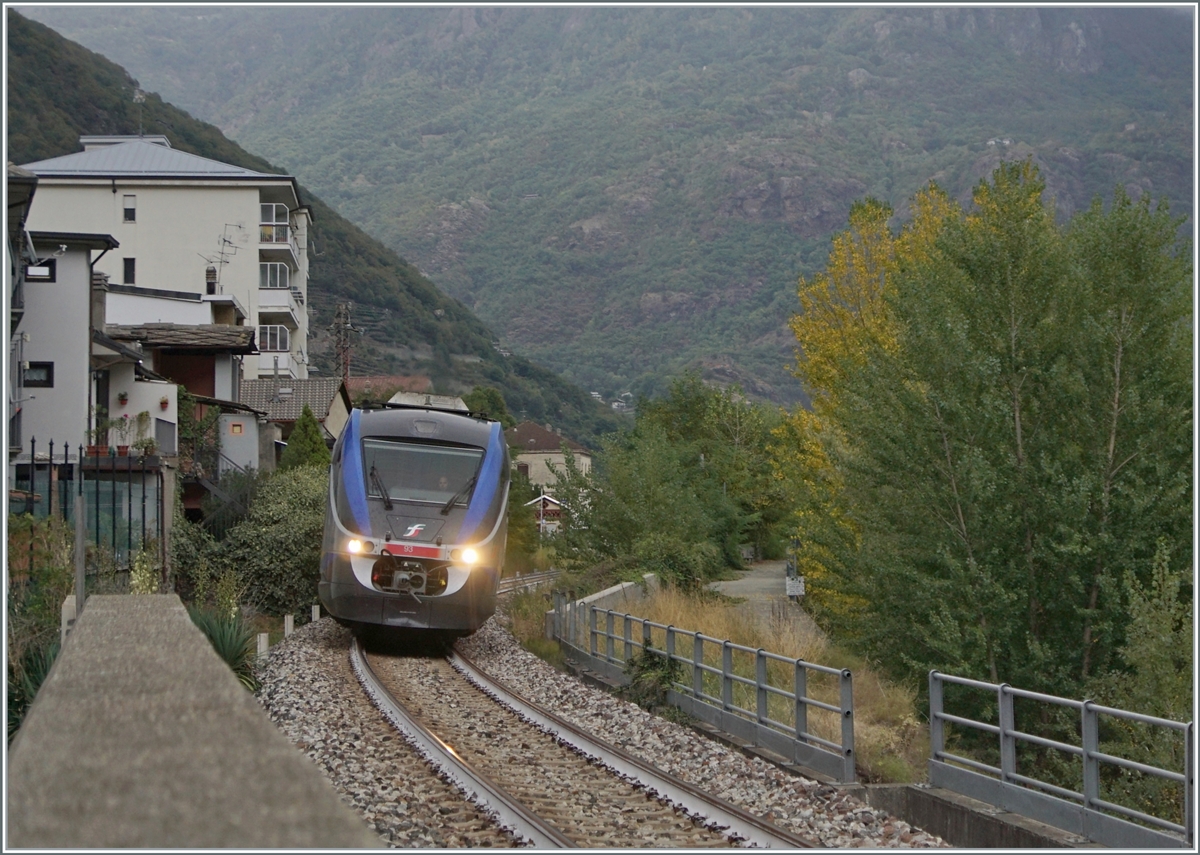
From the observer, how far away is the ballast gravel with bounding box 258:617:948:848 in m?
8.84

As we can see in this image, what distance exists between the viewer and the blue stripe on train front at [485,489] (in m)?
18.7

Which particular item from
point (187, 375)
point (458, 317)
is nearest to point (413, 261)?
point (458, 317)

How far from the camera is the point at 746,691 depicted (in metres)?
14.5

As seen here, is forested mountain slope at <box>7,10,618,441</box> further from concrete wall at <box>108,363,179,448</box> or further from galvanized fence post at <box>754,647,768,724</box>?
galvanized fence post at <box>754,647,768,724</box>

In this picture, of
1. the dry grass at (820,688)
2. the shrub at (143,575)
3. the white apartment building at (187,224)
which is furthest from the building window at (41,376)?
the white apartment building at (187,224)

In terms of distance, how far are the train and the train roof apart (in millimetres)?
21

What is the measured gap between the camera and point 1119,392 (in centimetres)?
2267

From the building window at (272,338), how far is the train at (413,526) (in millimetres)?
43169

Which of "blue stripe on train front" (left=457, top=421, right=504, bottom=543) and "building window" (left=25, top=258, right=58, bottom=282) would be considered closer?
"blue stripe on train front" (left=457, top=421, right=504, bottom=543)

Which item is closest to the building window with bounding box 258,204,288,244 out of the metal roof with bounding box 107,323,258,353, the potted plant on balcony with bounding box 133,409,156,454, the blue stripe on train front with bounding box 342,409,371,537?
the metal roof with bounding box 107,323,258,353

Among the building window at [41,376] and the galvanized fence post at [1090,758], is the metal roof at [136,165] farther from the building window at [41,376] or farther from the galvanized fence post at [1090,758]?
the galvanized fence post at [1090,758]

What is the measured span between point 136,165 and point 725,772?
59009 mm

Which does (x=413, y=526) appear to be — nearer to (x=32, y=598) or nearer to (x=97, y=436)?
(x=32, y=598)

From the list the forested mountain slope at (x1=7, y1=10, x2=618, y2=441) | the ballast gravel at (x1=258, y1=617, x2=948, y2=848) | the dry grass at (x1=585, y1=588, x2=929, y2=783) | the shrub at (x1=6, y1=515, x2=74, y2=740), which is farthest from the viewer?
the forested mountain slope at (x1=7, y1=10, x2=618, y2=441)
